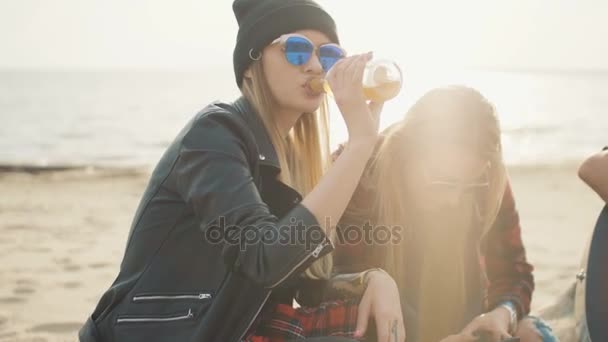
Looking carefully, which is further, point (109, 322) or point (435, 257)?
point (435, 257)

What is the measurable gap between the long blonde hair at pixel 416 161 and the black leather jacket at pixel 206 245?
638 millimetres

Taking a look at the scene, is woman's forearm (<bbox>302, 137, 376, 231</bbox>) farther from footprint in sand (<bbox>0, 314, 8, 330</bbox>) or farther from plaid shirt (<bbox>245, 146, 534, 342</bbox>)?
footprint in sand (<bbox>0, 314, 8, 330</bbox>)

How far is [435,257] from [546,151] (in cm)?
2113

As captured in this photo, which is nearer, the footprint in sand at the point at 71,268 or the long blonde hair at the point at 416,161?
the long blonde hair at the point at 416,161

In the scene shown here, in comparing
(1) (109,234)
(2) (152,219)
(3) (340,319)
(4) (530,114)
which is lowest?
(4) (530,114)

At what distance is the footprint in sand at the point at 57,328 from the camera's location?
15.7ft

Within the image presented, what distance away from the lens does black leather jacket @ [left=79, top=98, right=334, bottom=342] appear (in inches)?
80.3

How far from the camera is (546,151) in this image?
2275 cm

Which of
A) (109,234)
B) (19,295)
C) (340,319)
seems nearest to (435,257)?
(340,319)

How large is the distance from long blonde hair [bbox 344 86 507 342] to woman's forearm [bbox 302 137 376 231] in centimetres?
79

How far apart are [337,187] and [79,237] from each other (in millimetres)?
6334

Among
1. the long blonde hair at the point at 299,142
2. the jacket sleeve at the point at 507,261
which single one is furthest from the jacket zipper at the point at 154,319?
the jacket sleeve at the point at 507,261

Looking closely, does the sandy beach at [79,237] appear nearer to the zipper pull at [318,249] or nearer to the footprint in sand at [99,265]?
the footprint in sand at [99,265]

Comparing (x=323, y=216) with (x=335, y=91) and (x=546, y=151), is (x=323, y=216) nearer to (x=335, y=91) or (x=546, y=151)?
(x=335, y=91)
